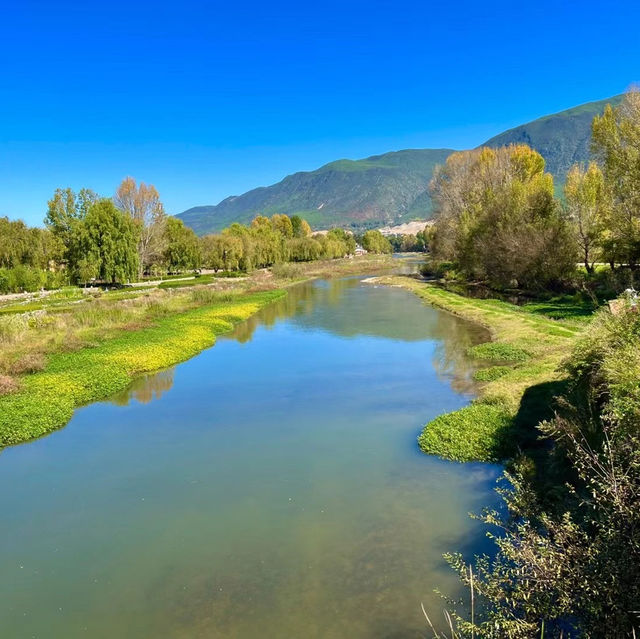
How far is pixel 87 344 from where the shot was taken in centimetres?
2855

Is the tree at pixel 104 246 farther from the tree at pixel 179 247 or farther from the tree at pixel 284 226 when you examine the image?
the tree at pixel 284 226

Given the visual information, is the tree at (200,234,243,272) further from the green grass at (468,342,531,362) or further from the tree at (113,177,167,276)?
the green grass at (468,342,531,362)

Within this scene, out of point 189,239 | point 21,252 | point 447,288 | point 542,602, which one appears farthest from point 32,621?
point 189,239

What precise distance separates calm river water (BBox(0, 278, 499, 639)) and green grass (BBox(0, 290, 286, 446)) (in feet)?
2.92

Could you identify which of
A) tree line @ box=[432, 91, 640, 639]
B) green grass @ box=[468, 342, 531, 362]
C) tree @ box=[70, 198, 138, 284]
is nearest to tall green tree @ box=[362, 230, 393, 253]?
tree line @ box=[432, 91, 640, 639]

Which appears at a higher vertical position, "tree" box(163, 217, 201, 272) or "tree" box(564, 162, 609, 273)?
"tree" box(163, 217, 201, 272)

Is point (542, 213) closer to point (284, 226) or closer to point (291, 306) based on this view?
point (291, 306)

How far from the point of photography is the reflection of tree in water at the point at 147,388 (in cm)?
2151

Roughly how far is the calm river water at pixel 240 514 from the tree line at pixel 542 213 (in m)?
22.6

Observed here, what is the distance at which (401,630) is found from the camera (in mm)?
7852

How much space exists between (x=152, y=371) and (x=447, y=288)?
44335 mm

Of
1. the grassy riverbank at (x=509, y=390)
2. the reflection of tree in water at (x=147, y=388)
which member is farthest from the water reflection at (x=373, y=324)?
the grassy riverbank at (x=509, y=390)

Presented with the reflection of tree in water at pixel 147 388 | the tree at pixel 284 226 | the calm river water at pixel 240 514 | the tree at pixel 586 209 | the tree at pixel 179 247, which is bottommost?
the calm river water at pixel 240 514

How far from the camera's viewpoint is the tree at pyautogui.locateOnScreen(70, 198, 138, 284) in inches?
2201
